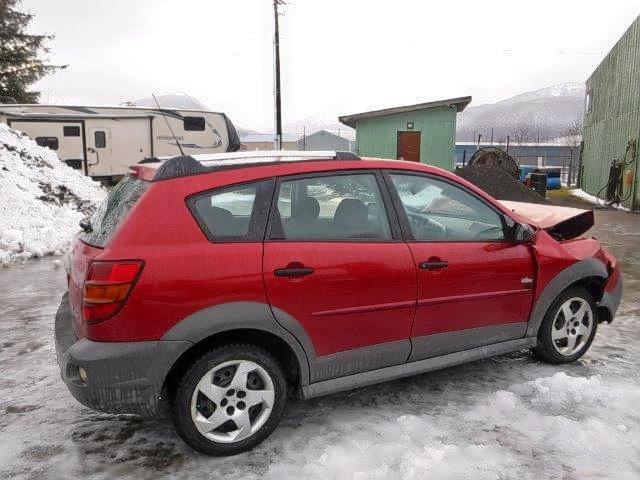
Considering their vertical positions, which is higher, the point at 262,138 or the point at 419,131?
the point at 262,138

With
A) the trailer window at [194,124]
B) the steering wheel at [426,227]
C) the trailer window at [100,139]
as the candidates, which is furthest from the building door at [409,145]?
the steering wheel at [426,227]

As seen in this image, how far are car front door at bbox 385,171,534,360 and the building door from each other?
733 inches

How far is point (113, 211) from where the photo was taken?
10.5 feet

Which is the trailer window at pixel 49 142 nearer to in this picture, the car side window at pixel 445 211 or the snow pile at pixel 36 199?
the snow pile at pixel 36 199

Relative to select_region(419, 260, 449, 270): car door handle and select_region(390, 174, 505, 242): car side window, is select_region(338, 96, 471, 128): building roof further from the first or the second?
select_region(419, 260, 449, 270): car door handle

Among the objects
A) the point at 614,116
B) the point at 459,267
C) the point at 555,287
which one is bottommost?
the point at 555,287

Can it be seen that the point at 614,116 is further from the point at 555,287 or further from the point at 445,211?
the point at 445,211

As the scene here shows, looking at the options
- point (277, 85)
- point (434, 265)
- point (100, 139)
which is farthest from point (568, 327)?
point (277, 85)

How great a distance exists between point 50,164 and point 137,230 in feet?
41.7

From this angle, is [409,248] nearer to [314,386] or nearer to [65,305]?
[314,386]

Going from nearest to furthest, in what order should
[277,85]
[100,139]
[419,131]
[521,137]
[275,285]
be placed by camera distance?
[275,285]
[100,139]
[419,131]
[277,85]
[521,137]

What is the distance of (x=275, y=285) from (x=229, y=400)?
70cm

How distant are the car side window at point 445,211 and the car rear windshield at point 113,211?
1631mm

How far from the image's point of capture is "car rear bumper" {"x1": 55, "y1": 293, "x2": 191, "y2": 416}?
279cm
